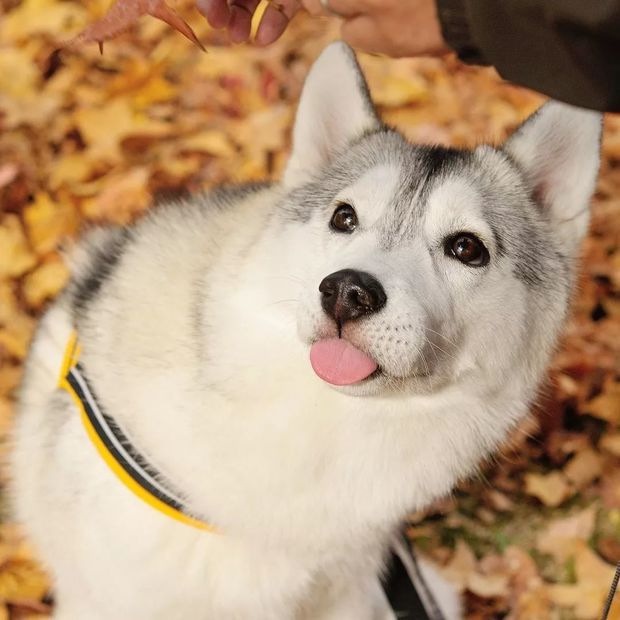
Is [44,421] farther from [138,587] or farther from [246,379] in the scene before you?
[246,379]

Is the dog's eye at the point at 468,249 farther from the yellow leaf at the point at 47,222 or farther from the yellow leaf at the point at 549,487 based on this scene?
the yellow leaf at the point at 47,222

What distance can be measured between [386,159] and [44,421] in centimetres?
115

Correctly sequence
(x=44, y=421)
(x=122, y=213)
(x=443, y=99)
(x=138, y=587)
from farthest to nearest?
(x=443, y=99), (x=122, y=213), (x=44, y=421), (x=138, y=587)

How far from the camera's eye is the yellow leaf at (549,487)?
2.80 m

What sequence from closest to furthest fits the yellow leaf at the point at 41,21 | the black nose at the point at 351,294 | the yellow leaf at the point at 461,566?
the black nose at the point at 351,294, the yellow leaf at the point at 461,566, the yellow leaf at the point at 41,21

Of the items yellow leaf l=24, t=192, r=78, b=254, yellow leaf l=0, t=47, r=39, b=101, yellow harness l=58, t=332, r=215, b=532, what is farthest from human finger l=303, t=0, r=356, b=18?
yellow leaf l=0, t=47, r=39, b=101

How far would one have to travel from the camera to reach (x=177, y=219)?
2061 mm

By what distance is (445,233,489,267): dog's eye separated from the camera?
1662 mm

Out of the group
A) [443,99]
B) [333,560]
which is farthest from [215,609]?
[443,99]

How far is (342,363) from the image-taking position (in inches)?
58.8

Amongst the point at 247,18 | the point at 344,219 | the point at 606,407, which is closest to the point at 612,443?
the point at 606,407

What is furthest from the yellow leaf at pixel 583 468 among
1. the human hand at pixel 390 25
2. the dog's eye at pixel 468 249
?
the human hand at pixel 390 25

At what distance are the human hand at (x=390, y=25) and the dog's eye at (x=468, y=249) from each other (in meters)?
0.43

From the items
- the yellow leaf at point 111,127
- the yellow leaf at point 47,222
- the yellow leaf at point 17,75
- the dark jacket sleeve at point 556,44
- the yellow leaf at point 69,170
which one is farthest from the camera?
the yellow leaf at point 17,75
